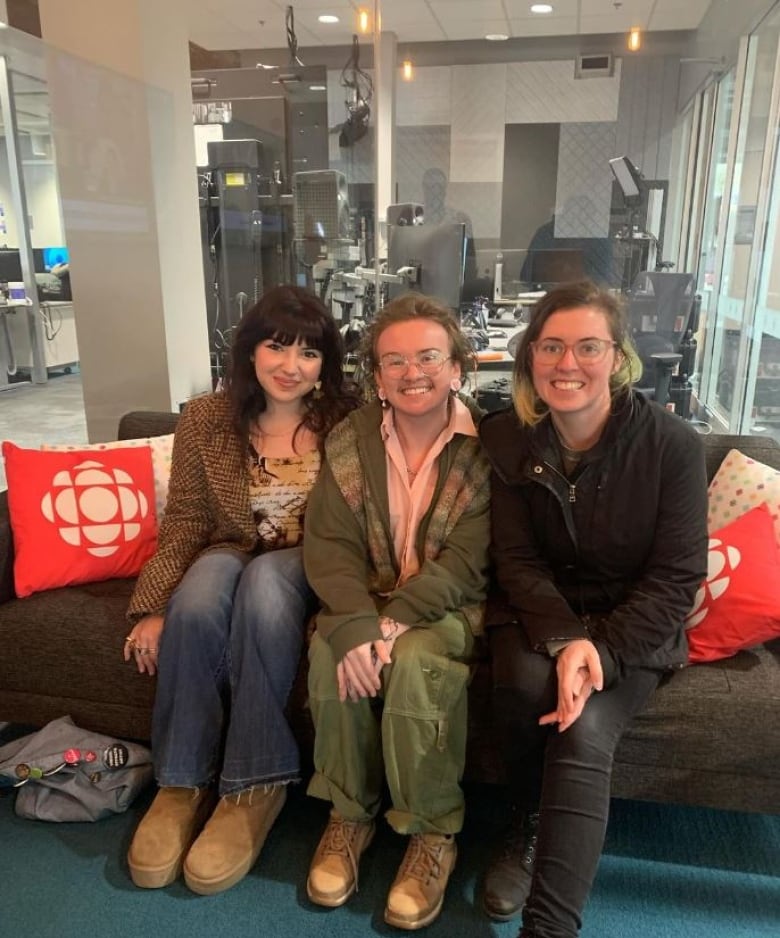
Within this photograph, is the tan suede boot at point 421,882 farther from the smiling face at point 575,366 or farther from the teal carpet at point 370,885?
the smiling face at point 575,366

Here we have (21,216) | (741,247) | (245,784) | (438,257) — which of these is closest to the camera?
(245,784)

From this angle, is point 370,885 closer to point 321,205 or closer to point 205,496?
point 205,496

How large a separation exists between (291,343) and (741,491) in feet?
3.64

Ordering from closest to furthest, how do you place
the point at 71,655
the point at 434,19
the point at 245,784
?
the point at 245,784 < the point at 71,655 < the point at 434,19

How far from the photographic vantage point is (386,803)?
1.68 m

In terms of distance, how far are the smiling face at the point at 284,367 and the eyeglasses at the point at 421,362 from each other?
25cm

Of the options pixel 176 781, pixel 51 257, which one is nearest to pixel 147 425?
pixel 176 781

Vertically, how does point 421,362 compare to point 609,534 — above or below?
above

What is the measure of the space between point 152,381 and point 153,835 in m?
2.26

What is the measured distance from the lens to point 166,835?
152cm

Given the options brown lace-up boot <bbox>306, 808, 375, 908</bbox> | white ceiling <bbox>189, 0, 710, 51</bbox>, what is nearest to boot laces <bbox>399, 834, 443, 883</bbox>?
brown lace-up boot <bbox>306, 808, 375, 908</bbox>

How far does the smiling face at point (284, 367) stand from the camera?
5.71 ft

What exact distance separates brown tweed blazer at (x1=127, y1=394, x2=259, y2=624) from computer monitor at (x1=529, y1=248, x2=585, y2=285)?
3.62 metres

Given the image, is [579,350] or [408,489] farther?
[408,489]
